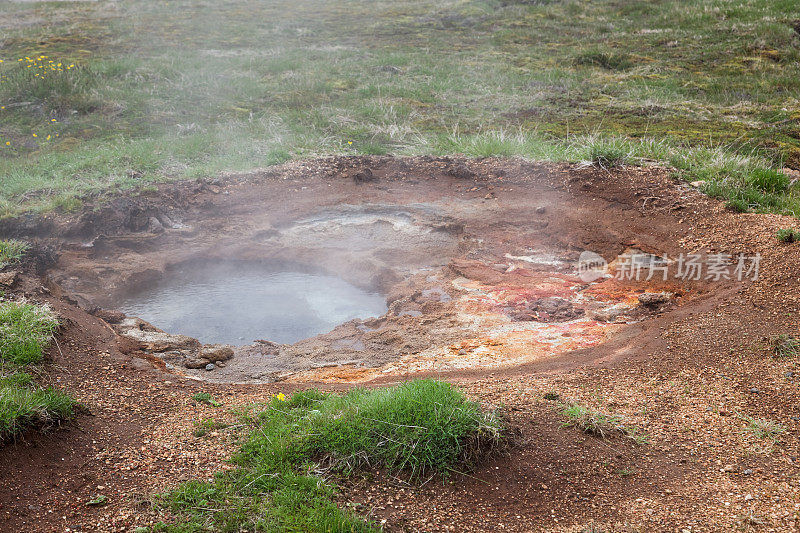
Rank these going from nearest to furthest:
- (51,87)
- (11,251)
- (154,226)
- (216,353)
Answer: (216,353), (11,251), (154,226), (51,87)

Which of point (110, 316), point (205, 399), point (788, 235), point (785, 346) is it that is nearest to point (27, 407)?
point (205, 399)

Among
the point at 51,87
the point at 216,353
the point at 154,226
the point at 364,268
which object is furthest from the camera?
the point at 51,87

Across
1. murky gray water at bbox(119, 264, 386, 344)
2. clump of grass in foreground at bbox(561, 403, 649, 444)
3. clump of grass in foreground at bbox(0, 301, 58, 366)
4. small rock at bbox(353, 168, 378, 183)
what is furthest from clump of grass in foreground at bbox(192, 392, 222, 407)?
small rock at bbox(353, 168, 378, 183)

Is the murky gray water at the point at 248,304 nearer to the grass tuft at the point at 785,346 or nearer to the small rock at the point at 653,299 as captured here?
the small rock at the point at 653,299

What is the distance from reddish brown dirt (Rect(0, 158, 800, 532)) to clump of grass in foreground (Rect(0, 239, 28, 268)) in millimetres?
468

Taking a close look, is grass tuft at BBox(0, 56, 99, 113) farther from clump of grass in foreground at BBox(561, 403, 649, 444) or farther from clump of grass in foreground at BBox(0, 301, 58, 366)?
clump of grass in foreground at BBox(561, 403, 649, 444)

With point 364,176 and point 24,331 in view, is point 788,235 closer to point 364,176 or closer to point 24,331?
point 364,176

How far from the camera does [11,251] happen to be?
5730mm

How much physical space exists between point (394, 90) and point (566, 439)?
9.49 metres

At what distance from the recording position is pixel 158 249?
675cm

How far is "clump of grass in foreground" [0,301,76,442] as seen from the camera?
10.6 feet

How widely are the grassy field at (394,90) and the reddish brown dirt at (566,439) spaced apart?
8.60 feet

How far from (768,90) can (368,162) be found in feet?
25.2

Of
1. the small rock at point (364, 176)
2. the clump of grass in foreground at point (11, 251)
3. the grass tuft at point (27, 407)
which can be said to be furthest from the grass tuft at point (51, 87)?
the grass tuft at point (27, 407)
